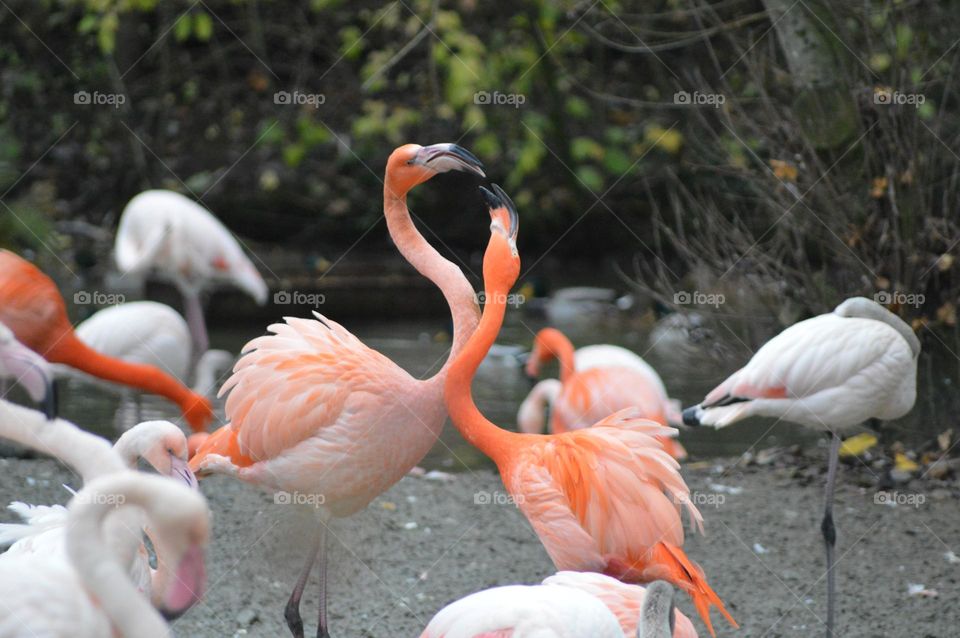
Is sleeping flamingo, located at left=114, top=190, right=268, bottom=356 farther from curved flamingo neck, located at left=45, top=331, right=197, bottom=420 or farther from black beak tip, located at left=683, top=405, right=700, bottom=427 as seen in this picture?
black beak tip, located at left=683, top=405, right=700, bottom=427

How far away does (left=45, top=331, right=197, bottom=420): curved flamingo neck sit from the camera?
5668mm

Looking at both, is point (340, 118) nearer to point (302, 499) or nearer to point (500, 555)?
point (500, 555)

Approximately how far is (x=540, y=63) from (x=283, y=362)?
26.3 feet

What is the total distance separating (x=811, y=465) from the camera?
6270 millimetres

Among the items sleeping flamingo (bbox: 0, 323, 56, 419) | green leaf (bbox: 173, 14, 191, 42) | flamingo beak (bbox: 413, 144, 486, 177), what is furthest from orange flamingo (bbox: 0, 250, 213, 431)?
green leaf (bbox: 173, 14, 191, 42)

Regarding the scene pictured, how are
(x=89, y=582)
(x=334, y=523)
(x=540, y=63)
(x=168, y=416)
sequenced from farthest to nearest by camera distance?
(x=540, y=63) < (x=168, y=416) < (x=334, y=523) < (x=89, y=582)

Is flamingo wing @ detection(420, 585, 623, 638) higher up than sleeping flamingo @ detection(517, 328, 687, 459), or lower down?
higher up

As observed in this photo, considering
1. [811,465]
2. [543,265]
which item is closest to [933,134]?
[811,465]

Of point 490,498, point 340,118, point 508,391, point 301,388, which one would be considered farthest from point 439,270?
point 340,118

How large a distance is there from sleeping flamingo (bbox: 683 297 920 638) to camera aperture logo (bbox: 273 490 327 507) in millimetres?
1584

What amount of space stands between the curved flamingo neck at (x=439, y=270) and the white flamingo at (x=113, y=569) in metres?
1.77

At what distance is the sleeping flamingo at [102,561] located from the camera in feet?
7.01

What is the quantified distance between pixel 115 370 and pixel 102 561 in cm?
377

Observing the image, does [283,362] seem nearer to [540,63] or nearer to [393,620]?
[393,620]
